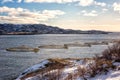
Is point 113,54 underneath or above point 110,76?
above

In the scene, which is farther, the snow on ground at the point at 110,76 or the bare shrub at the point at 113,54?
the bare shrub at the point at 113,54

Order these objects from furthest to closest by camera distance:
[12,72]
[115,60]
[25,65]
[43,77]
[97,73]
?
[25,65] → [12,72] → [43,77] → [115,60] → [97,73]

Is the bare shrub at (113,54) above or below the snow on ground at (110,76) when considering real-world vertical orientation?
above

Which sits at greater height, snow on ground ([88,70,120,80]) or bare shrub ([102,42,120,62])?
bare shrub ([102,42,120,62])

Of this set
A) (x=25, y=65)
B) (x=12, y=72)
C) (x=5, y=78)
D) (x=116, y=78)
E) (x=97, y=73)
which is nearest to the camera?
(x=116, y=78)

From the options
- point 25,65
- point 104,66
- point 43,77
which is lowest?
point 25,65

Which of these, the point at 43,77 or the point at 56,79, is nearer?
the point at 56,79

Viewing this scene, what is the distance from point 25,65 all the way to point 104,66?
3187cm

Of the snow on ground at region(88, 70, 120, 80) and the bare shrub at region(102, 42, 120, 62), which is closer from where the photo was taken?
the snow on ground at region(88, 70, 120, 80)

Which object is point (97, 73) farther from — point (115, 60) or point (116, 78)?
point (115, 60)

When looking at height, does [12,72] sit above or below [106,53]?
below

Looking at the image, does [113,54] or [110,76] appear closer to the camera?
[110,76]

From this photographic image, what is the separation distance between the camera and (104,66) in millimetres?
14203

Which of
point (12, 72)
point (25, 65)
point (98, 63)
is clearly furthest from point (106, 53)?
point (25, 65)
